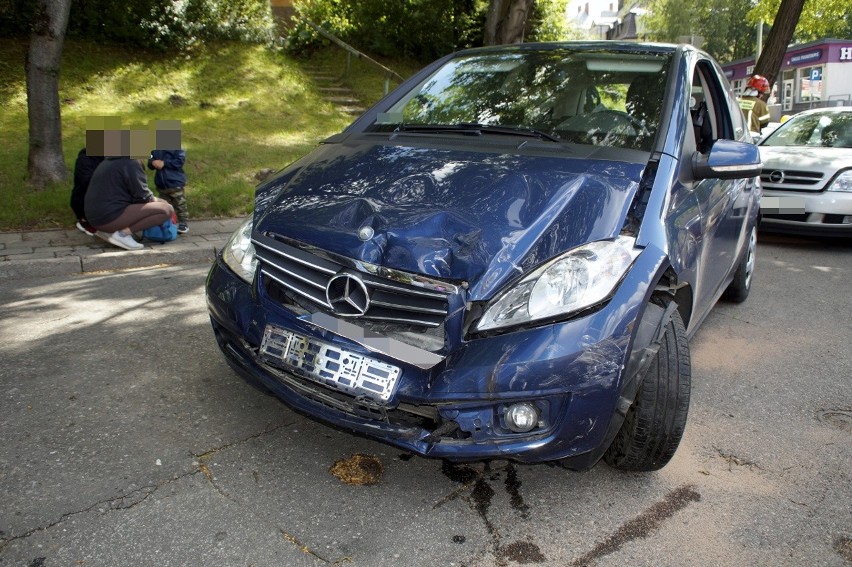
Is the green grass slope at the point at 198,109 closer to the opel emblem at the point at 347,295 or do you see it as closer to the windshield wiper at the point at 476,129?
the windshield wiper at the point at 476,129

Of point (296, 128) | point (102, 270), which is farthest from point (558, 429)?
point (296, 128)

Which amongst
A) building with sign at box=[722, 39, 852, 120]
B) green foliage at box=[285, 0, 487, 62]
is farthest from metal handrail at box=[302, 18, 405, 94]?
building with sign at box=[722, 39, 852, 120]

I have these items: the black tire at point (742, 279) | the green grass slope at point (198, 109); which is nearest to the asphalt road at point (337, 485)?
the black tire at point (742, 279)

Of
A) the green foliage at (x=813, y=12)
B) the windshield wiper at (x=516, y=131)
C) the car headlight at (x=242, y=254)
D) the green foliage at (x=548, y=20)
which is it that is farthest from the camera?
the green foliage at (x=548, y=20)

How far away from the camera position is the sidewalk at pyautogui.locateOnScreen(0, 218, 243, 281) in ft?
19.1

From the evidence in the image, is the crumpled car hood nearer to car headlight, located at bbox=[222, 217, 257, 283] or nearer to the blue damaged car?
the blue damaged car

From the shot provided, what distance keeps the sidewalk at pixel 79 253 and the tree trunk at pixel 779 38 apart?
1048cm

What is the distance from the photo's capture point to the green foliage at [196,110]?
8.00 m

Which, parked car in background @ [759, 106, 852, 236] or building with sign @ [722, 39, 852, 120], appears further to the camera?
building with sign @ [722, 39, 852, 120]

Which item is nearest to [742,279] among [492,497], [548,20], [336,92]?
[492,497]

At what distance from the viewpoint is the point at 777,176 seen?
757cm

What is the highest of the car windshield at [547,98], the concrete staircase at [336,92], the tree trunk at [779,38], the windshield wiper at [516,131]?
the tree trunk at [779,38]

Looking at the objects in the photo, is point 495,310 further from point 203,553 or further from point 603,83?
point 603,83

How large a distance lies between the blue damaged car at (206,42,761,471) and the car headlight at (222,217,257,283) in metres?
0.02
